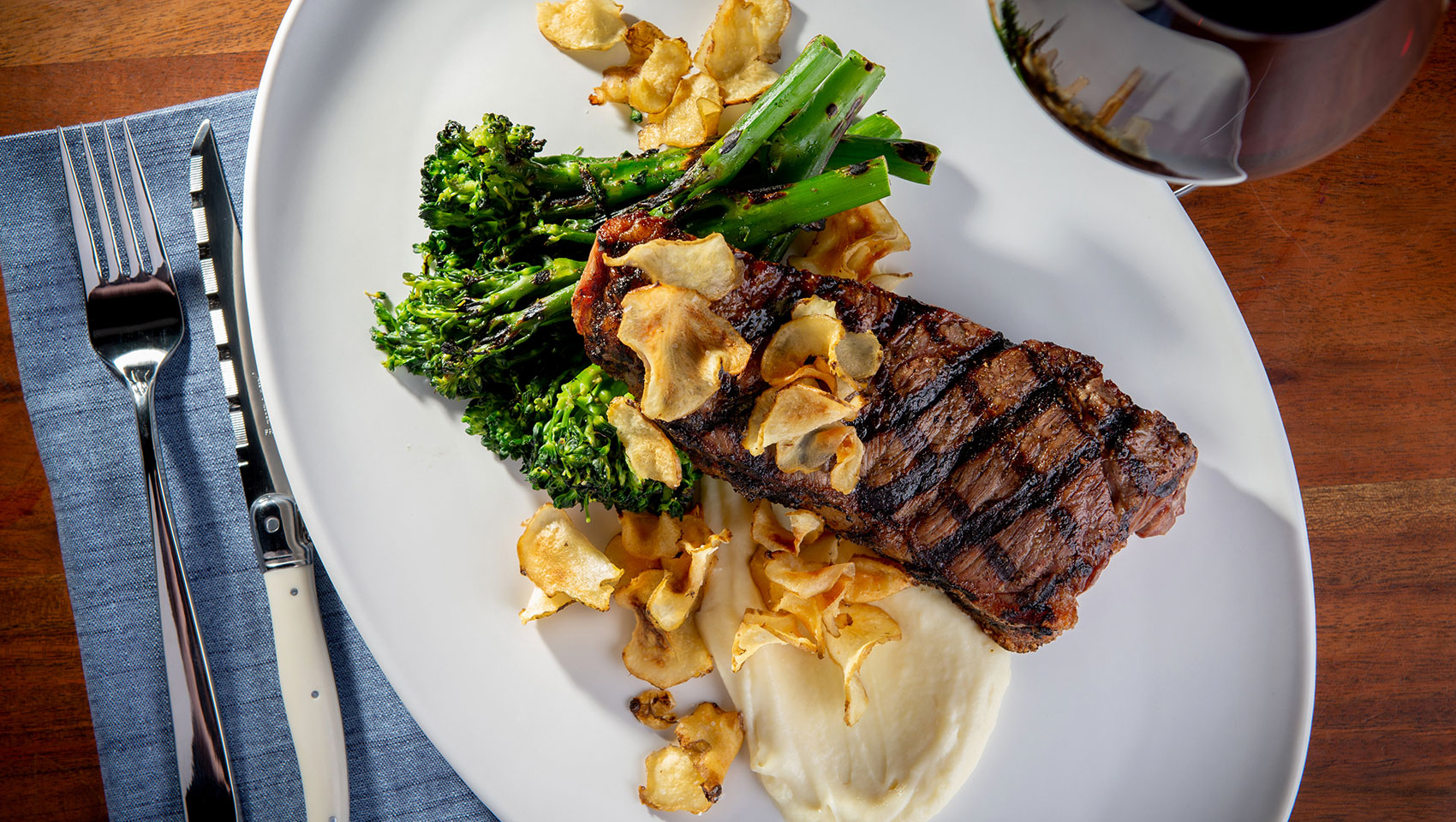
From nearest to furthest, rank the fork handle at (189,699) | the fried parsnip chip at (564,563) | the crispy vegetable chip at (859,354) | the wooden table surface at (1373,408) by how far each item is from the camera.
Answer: the crispy vegetable chip at (859,354) → the fried parsnip chip at (564,563) → the fork handle at (189,699) → the wooden table surface at (1373,408)

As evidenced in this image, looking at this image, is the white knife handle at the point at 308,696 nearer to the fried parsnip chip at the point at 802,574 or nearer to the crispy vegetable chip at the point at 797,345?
the fried parsnip chip at the point at 802,574

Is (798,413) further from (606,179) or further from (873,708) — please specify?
(873,708)

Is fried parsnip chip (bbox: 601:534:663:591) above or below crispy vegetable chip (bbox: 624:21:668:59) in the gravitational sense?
below

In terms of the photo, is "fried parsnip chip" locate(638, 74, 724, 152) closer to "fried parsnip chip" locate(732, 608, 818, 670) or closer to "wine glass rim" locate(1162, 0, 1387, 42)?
"fried parsnip chip" locate(732, 608, 818, 670)

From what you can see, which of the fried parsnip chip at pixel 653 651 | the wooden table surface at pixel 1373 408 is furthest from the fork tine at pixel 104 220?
the wooden table surface at pixel 1373 408

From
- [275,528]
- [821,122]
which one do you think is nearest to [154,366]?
[275,528]

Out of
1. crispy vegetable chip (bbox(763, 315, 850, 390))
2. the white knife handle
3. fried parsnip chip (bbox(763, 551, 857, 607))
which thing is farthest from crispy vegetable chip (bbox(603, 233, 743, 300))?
the white knife handle
